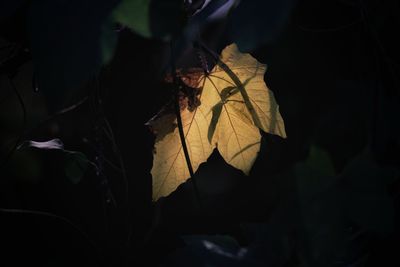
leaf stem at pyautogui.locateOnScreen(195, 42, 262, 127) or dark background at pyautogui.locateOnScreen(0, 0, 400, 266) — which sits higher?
leaf stem at pyautogui.locateOnScreen(195, 42, 262, 127)

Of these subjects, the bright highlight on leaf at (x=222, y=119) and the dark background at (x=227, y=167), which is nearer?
the dark background at (x=227, y=167)

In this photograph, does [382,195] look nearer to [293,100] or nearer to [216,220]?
[216,220]

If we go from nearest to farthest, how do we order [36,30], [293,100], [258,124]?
[36,30]
[258,124]
[293,100]

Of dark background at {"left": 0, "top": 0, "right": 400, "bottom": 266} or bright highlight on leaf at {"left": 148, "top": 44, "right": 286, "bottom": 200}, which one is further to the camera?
bright highlight on leaf at {"left": 148, "top": 44, "right": 286, "bottom": 200}

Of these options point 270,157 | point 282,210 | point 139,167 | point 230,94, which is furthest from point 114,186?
point 282,210

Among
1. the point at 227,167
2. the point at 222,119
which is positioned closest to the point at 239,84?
the point at 222,119

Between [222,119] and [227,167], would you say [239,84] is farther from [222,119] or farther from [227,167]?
[227,167]

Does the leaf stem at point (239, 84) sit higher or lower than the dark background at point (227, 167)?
higher
